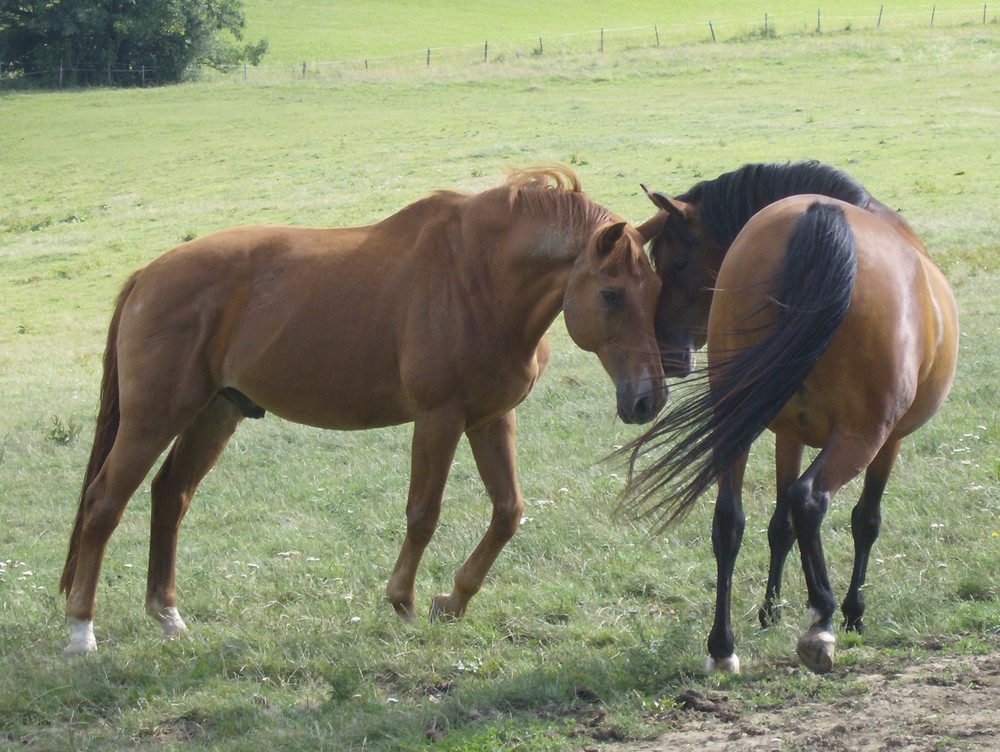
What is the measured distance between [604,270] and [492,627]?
Answer: 5.46 ft

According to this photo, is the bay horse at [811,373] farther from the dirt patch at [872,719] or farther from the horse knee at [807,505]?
the dirt patch at [872,719]

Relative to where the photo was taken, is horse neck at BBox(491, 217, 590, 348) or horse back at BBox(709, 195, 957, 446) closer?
horse back at BBox(709, 195, 957, 446)

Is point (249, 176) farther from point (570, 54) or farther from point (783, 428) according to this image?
point (783, 428)

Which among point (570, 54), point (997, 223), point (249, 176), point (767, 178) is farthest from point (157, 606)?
point (570, 54)

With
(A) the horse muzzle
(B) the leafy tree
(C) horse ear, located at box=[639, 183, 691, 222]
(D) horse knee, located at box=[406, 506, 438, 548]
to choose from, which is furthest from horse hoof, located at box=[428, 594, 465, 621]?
(B) the leafy tree

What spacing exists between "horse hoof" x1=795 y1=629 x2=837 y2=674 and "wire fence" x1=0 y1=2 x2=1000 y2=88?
138 feet

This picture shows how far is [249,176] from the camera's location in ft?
90.9

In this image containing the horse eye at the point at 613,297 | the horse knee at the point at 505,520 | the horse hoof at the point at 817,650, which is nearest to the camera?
the horse hoof at the point at 817,650

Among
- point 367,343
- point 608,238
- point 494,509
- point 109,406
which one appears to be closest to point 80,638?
point 109,406

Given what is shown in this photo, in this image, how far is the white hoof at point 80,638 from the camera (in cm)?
517

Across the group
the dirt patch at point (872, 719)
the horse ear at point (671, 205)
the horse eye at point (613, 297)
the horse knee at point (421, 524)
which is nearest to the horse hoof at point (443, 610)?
the horse knee at point (421, 524)

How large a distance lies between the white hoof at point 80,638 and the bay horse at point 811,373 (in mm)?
2611

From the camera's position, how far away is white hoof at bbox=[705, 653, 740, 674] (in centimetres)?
437

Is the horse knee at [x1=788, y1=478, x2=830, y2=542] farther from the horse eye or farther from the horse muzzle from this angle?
the horse eye
